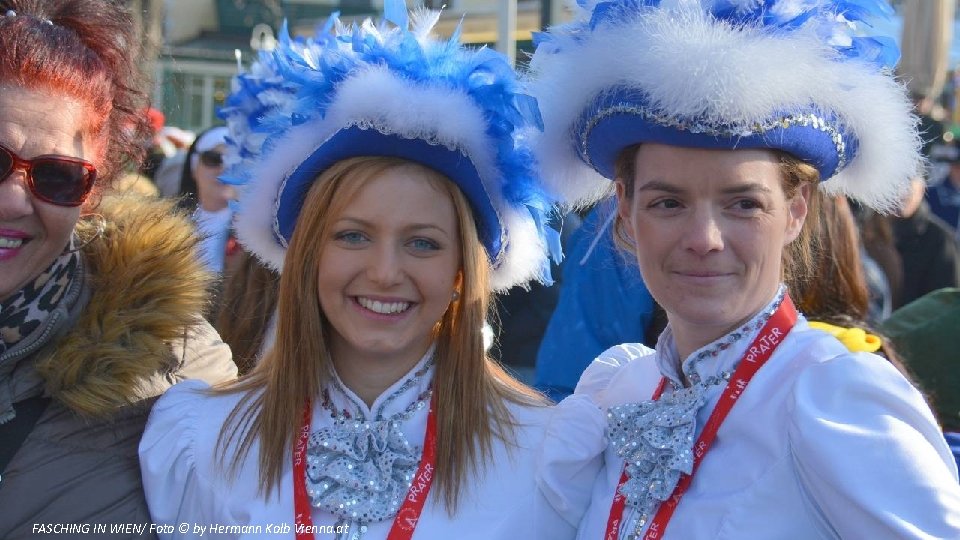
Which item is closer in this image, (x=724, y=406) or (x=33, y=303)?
(x=724, y=406)

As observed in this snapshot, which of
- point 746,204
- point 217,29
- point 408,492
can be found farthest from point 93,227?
point 217,29

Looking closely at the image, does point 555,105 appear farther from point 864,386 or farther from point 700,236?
point 864,386

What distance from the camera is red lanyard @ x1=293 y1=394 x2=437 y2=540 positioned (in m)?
2.44

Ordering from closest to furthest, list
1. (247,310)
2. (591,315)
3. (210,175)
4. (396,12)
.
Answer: (396,12) < (591,315) < (247,310) < (210,175)

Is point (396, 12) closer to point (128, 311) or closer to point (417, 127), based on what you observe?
point (417, 127)

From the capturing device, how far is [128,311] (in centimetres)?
263

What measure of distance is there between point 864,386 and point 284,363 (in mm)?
1346

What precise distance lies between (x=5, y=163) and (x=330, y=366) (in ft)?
2.87

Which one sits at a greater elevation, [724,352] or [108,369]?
[724,352]

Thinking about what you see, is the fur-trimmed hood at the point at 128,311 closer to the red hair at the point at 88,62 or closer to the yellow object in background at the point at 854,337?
the red hair at the point at 88,62

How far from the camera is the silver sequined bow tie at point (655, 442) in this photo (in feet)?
7.29

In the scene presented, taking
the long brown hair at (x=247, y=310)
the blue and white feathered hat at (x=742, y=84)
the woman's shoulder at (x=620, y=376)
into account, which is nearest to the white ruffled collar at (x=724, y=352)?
the woman's shoulder at (x=620, y=376)

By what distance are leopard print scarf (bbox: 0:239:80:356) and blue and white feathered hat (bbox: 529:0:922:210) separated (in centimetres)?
117

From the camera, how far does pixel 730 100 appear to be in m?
2.16
